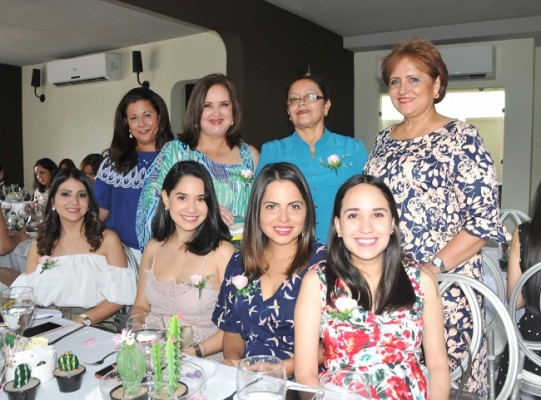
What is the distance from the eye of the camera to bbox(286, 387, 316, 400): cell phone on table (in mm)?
1195

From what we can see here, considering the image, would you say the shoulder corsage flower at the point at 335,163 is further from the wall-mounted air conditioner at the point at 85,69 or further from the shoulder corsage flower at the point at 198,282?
the wall-mounted air conditioner at the point at 85,69

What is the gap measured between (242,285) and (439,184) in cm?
82

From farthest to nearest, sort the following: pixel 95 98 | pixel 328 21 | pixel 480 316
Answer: pixel 95 98 → pixel 328 21 → pixel 480 316

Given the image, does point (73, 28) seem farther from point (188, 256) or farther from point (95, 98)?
point (188, 256)

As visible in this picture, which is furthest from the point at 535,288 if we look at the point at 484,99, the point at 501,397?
the point at 484,99

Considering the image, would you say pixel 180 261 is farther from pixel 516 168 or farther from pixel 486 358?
pixel 516 168

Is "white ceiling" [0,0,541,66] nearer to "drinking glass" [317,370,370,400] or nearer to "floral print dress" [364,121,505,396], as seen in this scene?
"floral print dress" [364,121,505,396]

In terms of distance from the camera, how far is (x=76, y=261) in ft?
8.38

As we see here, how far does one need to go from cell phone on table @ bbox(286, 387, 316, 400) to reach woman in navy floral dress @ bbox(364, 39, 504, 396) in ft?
2.56

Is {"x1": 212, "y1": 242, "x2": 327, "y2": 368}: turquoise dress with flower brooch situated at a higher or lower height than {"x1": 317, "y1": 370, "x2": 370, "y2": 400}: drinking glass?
lower

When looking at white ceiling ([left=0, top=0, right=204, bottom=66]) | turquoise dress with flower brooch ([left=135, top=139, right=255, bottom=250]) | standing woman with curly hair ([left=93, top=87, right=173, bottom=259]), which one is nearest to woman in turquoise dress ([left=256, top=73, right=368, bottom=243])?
turquoise dress with flower brooch ([left=135, top=139, right=255, bottom=250])

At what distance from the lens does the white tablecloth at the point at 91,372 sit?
1.25 m

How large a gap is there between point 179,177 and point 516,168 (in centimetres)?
580

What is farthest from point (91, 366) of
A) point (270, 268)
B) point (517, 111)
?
point (517, 111)
